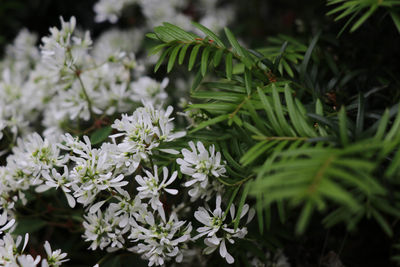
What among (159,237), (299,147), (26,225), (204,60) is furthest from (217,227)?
(26,225)

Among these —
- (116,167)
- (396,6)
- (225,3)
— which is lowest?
(116,167)

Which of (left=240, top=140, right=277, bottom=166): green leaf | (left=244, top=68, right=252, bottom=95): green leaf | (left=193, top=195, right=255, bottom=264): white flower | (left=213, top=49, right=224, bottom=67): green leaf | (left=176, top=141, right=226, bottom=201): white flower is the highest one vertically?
(left=213, top=49, right=224, bottom=67): green leaf

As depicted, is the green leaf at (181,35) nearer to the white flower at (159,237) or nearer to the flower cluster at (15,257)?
the white flower at (159,237)

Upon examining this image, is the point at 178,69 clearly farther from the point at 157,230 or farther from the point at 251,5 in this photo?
the point at 157,230

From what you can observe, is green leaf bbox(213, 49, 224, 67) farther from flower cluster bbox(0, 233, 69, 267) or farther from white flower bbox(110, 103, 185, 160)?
flower cluster bbox(0, 233, 69, 267)

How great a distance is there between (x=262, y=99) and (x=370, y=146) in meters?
0.22

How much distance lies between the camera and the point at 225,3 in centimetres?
232

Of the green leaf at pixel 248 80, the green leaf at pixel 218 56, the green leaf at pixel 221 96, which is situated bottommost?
the green leaf at pixel 221 96

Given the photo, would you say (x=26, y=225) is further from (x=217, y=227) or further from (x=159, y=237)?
(x=217, y=227)

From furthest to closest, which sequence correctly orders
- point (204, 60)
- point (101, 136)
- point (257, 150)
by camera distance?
point (101, 136) < point (204, 60) < point (257, 150)

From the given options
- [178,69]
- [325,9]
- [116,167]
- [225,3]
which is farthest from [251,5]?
[116,167]

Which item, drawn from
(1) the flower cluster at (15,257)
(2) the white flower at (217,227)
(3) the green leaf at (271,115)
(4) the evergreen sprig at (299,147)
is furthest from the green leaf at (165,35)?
(1) the flower cluster at (15,257)

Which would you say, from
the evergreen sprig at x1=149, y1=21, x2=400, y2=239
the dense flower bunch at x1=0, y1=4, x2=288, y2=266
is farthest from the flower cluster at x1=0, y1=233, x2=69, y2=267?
the evergreen sprig at x1=149, y1=21, x2=400, y2=239

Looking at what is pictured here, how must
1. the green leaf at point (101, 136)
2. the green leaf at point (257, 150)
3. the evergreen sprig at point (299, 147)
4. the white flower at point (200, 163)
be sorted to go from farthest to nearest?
the green leaf at point (101, 136), the white flower at point (200, 163), the green leaf at point (257, 150), the evergreen sprig at point (299, 147)
